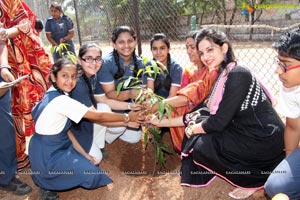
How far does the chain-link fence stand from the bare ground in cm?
267

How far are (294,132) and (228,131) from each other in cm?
39

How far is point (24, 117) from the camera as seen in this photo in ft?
8.75

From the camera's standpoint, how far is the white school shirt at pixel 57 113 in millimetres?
1959

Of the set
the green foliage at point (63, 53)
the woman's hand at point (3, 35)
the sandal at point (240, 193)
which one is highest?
the woman's hand at point (3, 35)

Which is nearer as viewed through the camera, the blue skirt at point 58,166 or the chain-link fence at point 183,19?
the blue skirt at point 58,166

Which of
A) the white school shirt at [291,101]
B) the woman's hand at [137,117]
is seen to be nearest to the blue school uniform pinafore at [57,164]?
the woman's hand at [137,117]

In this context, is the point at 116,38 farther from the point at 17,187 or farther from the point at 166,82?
the point at 17,187

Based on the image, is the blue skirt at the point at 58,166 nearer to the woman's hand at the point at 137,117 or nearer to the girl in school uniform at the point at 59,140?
the girl in school uniform at the point at 59,140

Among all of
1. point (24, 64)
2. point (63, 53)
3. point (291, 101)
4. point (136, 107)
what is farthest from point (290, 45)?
point (63, 53)

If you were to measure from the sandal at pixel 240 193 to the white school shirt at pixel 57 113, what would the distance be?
1116 millimetres

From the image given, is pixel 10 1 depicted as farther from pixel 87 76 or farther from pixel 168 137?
pixel 168 137

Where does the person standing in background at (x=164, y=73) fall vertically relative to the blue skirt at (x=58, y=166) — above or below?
above

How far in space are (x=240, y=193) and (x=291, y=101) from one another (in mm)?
673

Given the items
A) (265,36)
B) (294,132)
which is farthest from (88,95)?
(265,36)
